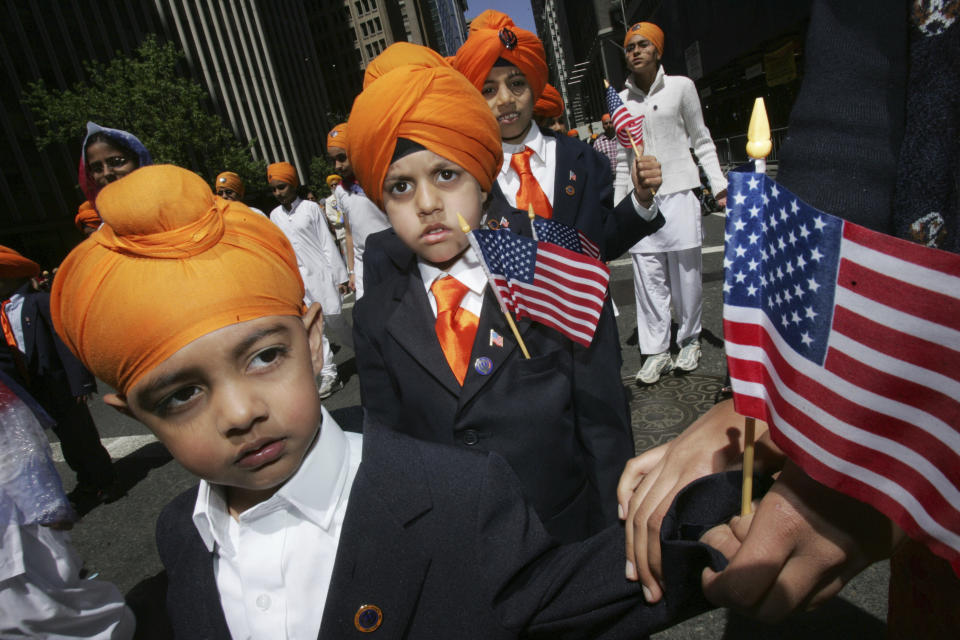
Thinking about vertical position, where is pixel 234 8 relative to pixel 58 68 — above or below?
above

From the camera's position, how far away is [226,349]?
1.15 metres

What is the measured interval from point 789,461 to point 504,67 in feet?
8.23

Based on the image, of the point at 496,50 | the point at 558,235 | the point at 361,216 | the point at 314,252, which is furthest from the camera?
the point at 314,252

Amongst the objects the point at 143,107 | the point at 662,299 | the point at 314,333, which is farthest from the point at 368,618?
the point at 143,107

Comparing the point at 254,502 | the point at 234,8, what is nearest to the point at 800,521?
the point at 254,502

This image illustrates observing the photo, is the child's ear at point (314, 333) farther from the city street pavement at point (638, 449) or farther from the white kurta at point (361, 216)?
the white kurta at point (361, 216)

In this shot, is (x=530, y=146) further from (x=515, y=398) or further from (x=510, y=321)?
(x=515, y=398)

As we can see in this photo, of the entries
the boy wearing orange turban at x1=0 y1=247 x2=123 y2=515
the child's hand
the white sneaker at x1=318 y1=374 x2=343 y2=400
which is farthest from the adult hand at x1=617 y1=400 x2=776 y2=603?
the white sneaker at x1=318 y1=374 x2=343 y2=400

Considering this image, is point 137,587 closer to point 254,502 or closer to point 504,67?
point 254,502

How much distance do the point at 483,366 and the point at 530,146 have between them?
1510mm

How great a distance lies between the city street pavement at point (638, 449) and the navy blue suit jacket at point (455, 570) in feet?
1.21

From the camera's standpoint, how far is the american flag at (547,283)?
200 cm

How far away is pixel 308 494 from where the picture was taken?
1238 millimetres

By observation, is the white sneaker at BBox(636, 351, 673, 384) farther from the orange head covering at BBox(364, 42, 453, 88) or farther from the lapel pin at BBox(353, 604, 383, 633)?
the lapel pin at BBox(353, 604, 383, 633)
